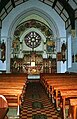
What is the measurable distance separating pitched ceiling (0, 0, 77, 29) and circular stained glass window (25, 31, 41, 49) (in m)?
7.50

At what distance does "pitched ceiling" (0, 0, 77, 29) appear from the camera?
20875 mm

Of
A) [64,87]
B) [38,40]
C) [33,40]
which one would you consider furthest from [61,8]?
[64,87]

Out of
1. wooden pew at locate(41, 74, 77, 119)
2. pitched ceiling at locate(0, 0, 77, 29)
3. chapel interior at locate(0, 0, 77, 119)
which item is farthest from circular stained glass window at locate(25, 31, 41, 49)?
wooden pew at locate(41, 74, 77, 119)

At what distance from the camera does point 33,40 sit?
33.2m

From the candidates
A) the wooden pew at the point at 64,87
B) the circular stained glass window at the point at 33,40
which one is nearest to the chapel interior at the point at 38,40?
the circular stained glass window at the point at 33,40

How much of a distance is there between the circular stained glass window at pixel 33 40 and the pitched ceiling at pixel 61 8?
7495 millimetres

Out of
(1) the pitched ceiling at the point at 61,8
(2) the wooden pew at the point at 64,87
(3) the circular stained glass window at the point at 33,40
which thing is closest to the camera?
(2) the wooden pew at the point at 64,87

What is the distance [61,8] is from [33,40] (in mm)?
9991

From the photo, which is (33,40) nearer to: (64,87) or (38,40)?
(38,40)

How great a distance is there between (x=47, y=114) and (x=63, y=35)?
799 inches

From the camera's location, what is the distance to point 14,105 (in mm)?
6680

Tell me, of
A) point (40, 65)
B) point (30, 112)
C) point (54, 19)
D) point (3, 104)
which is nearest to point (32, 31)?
point (40, 65)

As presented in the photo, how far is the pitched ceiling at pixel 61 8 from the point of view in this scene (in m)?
20.9

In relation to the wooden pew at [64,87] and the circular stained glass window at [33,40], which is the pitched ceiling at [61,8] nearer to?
the circular stained glass window at [33,40]
